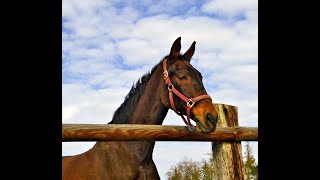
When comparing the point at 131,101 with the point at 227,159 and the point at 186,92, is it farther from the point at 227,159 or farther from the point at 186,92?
the point at 227,159

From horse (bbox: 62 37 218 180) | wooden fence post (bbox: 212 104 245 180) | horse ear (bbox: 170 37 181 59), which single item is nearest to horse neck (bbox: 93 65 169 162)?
horse (bbox: 62 37 218 180)

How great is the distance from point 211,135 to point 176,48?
1134 millimetres

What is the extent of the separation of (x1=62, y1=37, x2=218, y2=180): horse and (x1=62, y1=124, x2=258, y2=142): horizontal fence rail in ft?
0.52

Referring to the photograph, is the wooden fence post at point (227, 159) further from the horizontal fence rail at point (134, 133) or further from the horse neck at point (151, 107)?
the horse neck at point (151, 107)

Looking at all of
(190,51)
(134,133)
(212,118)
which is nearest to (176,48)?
(190,51)

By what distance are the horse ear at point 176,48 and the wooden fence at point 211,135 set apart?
34.6 inches

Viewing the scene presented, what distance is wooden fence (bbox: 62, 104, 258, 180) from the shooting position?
3402 millimetres

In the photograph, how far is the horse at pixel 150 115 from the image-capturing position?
12.6 ft

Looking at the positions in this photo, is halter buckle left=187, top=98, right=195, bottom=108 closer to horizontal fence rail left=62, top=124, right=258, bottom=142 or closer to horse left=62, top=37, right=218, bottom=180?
horse left=62, top=37, right=218, bottom=180

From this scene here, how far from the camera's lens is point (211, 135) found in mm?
4051
